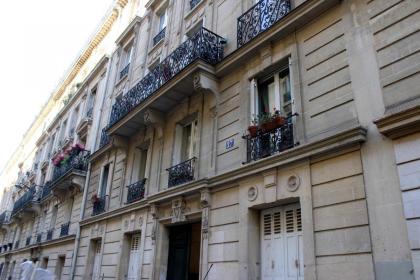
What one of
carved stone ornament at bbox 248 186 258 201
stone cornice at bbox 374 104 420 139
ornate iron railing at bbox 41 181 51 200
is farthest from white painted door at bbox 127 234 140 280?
ornate iron railing at bbox 41 181 51 200

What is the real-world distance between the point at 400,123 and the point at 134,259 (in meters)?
9.07

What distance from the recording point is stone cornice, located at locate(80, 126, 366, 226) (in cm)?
601

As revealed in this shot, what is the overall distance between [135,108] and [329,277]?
325 inches

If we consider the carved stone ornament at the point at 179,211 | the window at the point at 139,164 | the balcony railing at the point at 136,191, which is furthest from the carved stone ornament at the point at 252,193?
the window at the point at 139,164

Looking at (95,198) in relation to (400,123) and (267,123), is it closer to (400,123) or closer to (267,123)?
(267,123)

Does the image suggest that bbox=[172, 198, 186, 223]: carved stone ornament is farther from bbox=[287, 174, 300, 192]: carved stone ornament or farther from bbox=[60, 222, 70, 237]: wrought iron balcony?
bbox=[60, 222, 70, 237]: wrought iron balcony

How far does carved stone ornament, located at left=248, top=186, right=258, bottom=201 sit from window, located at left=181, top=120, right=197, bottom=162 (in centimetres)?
297

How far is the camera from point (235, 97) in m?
9.19

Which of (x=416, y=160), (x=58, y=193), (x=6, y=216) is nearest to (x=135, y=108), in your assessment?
(x=416, y=160)

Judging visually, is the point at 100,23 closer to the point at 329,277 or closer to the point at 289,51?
the point at 289,51

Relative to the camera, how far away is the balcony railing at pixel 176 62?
396 inches

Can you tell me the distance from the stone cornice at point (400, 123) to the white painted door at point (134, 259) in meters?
8.17

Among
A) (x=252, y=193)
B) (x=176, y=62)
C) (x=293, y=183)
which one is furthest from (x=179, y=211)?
(x=176, y=62)

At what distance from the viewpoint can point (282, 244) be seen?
23.5 ft
